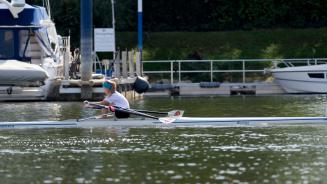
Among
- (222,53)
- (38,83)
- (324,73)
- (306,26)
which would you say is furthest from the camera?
(306,26)

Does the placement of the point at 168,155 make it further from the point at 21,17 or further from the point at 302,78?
the point at 302,78

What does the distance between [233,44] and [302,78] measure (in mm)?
7380

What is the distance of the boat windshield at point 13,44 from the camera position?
38.7 m

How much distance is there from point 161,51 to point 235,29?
4.91 m

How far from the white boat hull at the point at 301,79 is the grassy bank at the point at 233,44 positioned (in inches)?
186

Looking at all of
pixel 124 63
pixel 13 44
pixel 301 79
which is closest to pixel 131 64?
pixel 124 63

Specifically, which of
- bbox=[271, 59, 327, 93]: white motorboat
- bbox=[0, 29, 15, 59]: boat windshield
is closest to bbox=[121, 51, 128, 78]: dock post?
bbox=[0, 29, 15, 59]: boat windshield

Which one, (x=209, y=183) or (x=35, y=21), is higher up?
(x=35, y=21)

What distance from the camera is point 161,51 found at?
48875mm

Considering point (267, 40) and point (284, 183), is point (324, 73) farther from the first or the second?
point (284, 183)

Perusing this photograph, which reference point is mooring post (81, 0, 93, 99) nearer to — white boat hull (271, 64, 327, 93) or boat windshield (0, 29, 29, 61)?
boat windshield (0, 29, 29, 61)

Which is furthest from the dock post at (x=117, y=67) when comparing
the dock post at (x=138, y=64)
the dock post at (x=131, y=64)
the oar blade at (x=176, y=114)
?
the oar blade at (x=176, y=114)

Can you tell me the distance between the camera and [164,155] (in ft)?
69.3

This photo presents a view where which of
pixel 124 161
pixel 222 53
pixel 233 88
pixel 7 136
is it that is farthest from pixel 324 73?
pixel 124 161
